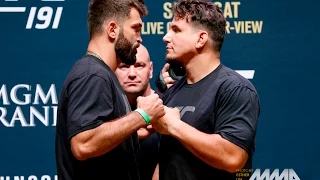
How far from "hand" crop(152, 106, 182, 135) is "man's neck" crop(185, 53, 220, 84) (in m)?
0.25

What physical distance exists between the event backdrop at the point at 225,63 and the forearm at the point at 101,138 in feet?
5.10

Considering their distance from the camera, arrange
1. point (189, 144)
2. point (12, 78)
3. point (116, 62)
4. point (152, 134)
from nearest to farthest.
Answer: point (189, 144), point (116, 62), point (152, 134), point (12, 78)

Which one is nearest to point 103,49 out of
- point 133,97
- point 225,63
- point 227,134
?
point 227,134

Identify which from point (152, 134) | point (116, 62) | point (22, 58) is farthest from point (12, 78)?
point (116, 62)

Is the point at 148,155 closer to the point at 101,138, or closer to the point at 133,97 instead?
the point at 133,97

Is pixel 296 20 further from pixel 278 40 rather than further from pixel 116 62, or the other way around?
pixel 116 62

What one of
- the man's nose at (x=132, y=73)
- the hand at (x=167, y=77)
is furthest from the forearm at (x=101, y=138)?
the man's nose at (x=132, y=73)

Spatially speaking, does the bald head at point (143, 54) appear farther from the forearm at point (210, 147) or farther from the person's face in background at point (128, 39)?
the forearm at point (210, 147)

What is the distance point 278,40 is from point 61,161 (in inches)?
76.5

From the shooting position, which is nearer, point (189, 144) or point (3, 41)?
point (189, 144)

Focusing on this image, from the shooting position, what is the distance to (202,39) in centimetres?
354

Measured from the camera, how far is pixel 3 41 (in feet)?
15.3

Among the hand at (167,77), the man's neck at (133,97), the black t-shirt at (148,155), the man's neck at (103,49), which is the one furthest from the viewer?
the man's neck at (133,97)

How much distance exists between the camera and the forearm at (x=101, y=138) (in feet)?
10.3
